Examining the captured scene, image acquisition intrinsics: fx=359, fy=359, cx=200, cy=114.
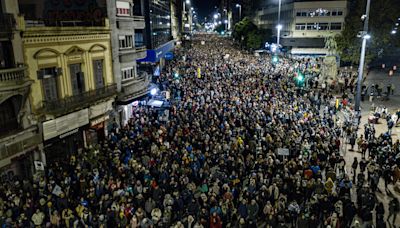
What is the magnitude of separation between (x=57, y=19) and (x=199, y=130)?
35.5 feet

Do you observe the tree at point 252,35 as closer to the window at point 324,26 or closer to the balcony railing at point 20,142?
the window at point 324,26

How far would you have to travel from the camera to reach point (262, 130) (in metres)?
22.0

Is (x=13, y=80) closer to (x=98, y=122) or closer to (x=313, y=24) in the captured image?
(x=98, y=122)

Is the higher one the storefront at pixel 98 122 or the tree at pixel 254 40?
the tree at pixel 254 40

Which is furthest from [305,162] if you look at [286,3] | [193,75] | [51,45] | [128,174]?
[286,3]

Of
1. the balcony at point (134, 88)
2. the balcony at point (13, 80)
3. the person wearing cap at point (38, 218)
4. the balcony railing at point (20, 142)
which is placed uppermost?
the balcony at point (13, 80)

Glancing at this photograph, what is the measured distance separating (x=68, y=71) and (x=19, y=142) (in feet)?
16.6

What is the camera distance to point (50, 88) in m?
18.9

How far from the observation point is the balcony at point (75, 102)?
60.4 feet

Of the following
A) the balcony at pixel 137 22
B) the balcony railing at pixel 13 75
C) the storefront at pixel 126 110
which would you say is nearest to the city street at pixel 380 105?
the storefront at pixel 126 110

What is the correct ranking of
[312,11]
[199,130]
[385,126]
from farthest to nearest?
[312,11] → [385,126] → [199,130]

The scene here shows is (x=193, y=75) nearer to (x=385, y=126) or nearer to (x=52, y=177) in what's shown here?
(x=385, y=126)

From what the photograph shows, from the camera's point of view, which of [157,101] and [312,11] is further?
[312,11]

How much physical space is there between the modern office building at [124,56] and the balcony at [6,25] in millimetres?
8495
